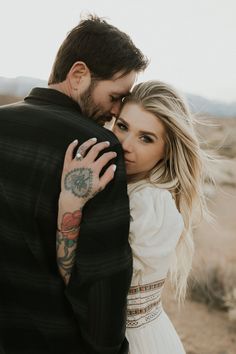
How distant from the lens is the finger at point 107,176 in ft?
5.95

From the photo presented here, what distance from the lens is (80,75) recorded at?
2.22 meters

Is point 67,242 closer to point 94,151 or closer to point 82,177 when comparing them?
point 82,177

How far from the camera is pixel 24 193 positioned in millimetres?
1839

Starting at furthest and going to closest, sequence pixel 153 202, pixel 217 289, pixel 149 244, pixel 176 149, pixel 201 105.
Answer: pixel 217 289 → pixel 201 105 → pixel 176 149 → pixel 153 202 → pixel 149 244

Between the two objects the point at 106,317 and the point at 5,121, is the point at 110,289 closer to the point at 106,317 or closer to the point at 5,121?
the point at 106,317

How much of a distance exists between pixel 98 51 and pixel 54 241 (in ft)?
2.79

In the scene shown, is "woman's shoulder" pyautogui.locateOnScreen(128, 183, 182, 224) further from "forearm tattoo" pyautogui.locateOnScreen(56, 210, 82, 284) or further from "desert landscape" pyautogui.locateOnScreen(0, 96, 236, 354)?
"desert landscape" pyautogui.locateOnScreen(0, 96, 236, 354)

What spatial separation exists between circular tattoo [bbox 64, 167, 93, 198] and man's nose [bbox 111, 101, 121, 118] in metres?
0.67

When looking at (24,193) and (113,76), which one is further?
(113,76)

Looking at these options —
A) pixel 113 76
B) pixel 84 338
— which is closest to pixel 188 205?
pixel 113 76

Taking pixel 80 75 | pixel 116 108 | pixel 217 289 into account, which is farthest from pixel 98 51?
pixel 217 289

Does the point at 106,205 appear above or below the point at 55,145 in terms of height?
below

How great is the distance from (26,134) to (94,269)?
1.77ft

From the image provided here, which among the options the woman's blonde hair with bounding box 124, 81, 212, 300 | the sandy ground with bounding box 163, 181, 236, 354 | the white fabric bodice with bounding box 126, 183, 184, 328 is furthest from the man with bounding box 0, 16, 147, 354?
the sandy ground with bounding box 163, 181, 236, 354
